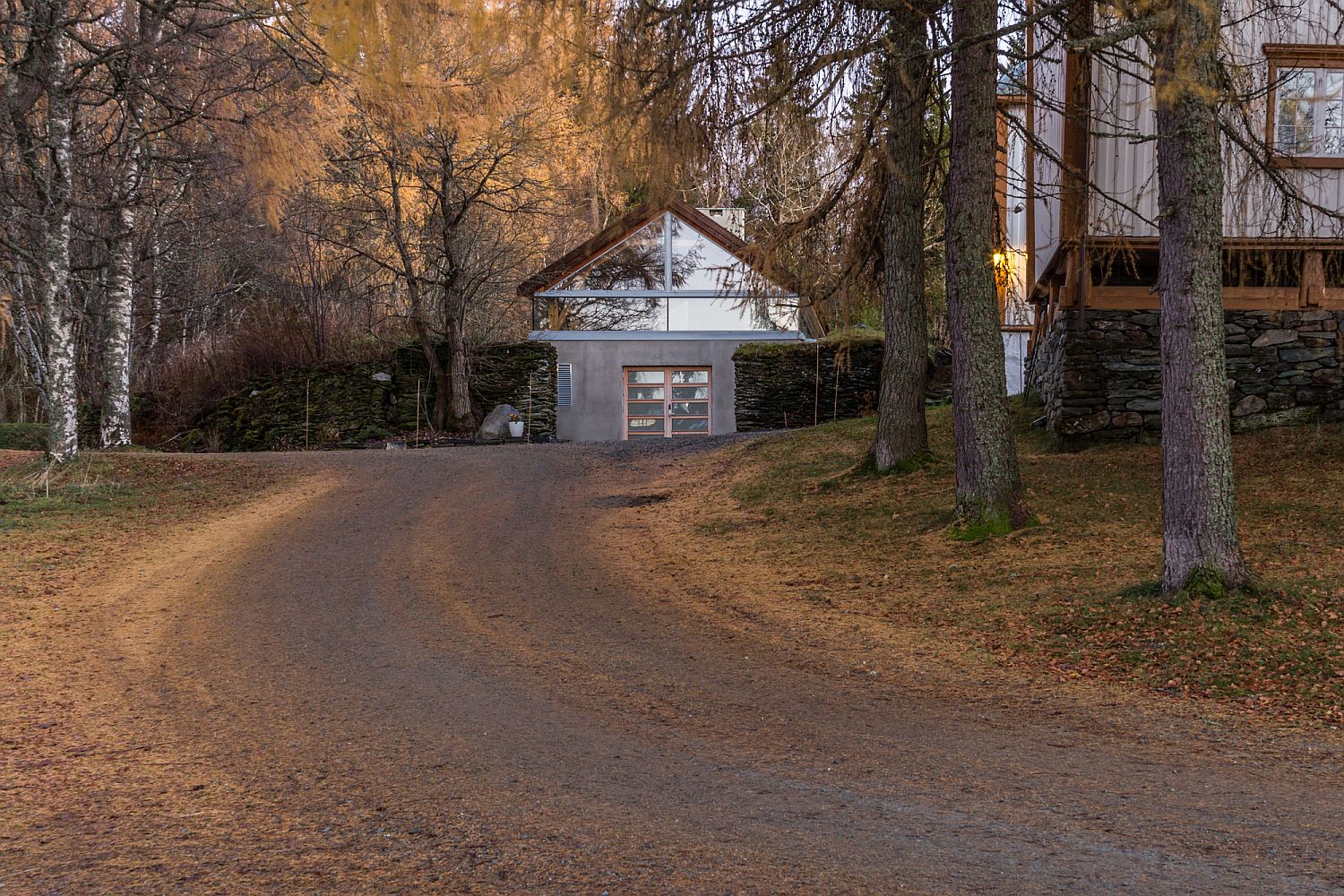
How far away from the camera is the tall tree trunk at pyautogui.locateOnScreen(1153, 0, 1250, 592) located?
6441 mm

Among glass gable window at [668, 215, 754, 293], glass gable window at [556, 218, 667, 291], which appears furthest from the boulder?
glass gable window at [668, 215, 754, 293]

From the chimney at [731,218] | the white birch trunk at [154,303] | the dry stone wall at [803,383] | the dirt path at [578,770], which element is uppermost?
the chimney at [731,218]

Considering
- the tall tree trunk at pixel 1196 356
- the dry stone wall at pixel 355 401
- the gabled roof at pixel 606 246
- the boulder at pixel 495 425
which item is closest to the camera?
the tall tree trunk at pixel 1196 356

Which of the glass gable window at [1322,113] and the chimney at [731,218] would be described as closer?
the glass gable window at [1322,113]

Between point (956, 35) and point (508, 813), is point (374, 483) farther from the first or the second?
point (508, 813)

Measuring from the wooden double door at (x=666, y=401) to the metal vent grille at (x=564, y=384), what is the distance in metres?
1.31

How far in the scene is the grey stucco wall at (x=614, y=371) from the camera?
25562mm

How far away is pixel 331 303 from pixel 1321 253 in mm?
21012

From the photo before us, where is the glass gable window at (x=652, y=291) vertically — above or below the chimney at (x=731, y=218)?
below

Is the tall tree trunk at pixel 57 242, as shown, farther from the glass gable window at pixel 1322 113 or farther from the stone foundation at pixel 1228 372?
the glass gable window at pixel 1322 113

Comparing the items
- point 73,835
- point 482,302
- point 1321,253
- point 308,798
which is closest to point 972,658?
point 308,798

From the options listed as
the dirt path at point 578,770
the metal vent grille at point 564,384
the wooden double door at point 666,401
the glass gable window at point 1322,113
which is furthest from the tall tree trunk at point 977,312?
the metal vent grille at point 564,384

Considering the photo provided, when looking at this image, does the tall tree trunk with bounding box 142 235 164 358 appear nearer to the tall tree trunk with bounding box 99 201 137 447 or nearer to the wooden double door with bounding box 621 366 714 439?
the tall tree trunk with bounding box 99 201 137 447

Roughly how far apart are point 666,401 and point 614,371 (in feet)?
4.93
